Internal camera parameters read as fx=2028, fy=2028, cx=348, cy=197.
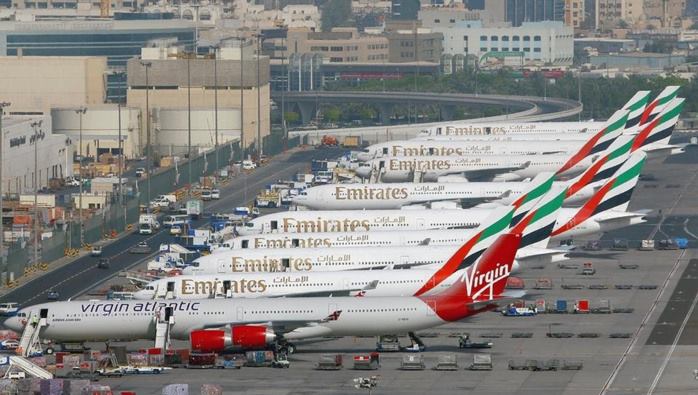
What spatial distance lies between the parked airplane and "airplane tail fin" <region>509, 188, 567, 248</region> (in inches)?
458

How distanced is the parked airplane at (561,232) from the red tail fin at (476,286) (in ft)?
90.6

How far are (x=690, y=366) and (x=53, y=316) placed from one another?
32344 mm

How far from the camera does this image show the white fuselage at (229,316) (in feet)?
334

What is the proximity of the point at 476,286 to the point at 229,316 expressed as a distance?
12808 millimetres

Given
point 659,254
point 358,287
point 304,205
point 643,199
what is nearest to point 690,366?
point 358,287

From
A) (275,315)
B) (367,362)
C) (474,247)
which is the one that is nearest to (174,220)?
(474,247)

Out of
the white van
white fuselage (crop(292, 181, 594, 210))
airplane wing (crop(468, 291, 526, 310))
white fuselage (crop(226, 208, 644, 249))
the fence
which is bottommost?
the white van

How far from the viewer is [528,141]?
199625mm

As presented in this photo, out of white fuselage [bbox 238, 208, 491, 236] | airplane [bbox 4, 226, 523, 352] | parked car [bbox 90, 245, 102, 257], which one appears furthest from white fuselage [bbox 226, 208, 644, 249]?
airplane [bbox 4, 226, 523, 352]

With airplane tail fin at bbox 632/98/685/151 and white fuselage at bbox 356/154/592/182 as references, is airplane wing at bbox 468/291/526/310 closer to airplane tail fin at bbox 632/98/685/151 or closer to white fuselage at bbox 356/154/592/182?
white fuselage at bbox 356/154/592/182

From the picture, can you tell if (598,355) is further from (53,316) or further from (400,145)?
(400,145)

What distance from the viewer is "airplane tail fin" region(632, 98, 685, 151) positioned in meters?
195

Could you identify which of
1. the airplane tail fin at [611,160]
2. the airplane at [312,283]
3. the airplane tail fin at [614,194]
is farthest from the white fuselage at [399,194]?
the airplane at [312,283]

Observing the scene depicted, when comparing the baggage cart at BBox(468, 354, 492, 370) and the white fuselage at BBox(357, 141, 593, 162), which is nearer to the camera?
the baggage cart at BBox(468, 354, 492, 370)
